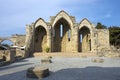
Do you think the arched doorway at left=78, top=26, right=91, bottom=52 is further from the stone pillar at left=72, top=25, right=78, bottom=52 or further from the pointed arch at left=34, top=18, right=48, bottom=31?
the pointed arch at left=34, top=18, right=48, bottom=31

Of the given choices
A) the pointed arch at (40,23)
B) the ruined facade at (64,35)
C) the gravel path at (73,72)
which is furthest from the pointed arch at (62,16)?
the gravel path at (73,72)

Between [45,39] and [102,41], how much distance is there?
9.77 metres

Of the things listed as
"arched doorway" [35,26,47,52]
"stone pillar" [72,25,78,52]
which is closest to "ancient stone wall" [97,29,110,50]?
"stone pillar" [72,25,78,52]

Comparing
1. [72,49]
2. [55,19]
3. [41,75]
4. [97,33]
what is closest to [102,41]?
[97,33]

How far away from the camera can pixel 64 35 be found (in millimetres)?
35906

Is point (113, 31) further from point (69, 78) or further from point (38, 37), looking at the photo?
point (69, 78)

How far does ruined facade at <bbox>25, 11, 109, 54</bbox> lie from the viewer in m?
32.1

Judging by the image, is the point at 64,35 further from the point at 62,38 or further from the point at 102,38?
the point at 102,38

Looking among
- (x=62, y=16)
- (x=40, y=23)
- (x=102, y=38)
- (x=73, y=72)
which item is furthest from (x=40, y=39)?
(x=73, y=72)

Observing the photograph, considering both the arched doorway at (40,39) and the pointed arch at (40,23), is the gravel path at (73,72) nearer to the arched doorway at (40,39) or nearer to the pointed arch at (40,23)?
the pointed arch at (40,23)

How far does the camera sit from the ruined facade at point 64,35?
105 feet

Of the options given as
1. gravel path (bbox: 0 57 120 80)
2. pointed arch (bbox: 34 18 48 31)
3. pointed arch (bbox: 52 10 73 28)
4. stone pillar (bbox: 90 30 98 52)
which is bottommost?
gravel path (bbox: 0 57 120 80)

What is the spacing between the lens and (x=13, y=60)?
65.8 feet

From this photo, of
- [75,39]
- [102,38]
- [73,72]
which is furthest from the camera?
[102,38]
